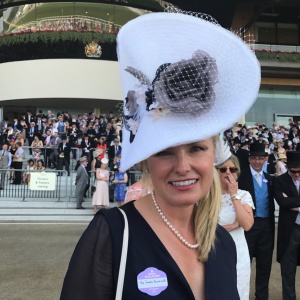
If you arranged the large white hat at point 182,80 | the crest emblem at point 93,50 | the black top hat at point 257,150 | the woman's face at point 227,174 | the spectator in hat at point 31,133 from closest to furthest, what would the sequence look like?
1. the large white hat at point 182,80
2. the woman's face at point 227,174
3. the black top hat at point 257,150
4. the spectator in hat at point 31,133
5. the crest emblem at point 93,50

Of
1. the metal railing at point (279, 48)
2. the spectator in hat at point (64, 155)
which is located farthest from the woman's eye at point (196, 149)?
the metal railing at point (279, 48)

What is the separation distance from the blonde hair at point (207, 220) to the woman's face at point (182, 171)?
0.42 feet

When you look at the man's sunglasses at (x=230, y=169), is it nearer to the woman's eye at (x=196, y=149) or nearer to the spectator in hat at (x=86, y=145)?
the woman's eye at (x=196, y=149)

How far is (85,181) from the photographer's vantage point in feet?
40.9

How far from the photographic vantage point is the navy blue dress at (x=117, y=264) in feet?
4.01

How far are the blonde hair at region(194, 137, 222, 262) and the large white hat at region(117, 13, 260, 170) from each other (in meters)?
0.20

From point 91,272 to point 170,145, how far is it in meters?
0.48

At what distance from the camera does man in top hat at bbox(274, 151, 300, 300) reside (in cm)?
468

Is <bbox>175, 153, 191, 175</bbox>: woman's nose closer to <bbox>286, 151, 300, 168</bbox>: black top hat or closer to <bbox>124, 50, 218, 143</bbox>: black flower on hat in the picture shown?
<bbox>124, 50, 218, 143</bbox>: black flower on hat

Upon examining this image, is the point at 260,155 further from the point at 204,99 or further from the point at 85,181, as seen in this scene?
the point at 85,181

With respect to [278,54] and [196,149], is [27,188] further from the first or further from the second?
[278,54]

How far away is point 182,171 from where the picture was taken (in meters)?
1.40

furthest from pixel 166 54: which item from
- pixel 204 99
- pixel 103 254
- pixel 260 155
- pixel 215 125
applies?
pixel 260 155

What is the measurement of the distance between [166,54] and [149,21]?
143mm
